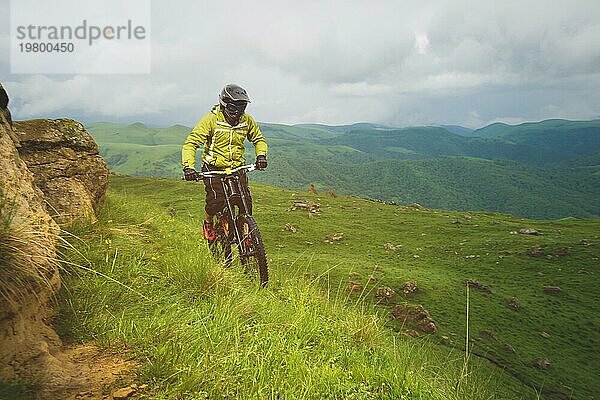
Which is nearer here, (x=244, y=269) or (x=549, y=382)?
(x=244, y=269)

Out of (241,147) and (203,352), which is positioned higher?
(241,147)

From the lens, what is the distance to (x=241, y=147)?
811 centimetres

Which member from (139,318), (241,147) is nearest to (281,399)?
(139,318)

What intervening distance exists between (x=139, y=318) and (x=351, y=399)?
239 cm

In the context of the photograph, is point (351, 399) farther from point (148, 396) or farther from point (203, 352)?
point (148, 396)

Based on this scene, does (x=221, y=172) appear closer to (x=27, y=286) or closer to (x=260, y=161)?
(x=260, y=161)

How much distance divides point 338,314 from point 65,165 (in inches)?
220

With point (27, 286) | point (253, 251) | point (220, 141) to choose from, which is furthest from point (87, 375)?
point (220, 141)

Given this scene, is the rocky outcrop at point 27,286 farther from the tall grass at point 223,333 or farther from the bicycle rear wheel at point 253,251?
the bicycle rear wheel at point 253,251

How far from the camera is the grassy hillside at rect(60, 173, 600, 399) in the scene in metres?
4.16

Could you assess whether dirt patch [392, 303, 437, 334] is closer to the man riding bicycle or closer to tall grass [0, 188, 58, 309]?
the man riding bicycle

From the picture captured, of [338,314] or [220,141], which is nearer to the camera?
[338,314]

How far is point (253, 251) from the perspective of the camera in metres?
7.48

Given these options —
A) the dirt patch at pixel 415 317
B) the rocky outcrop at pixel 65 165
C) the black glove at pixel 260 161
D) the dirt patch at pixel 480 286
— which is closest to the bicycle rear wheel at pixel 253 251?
the black glove at pixel 260 161
